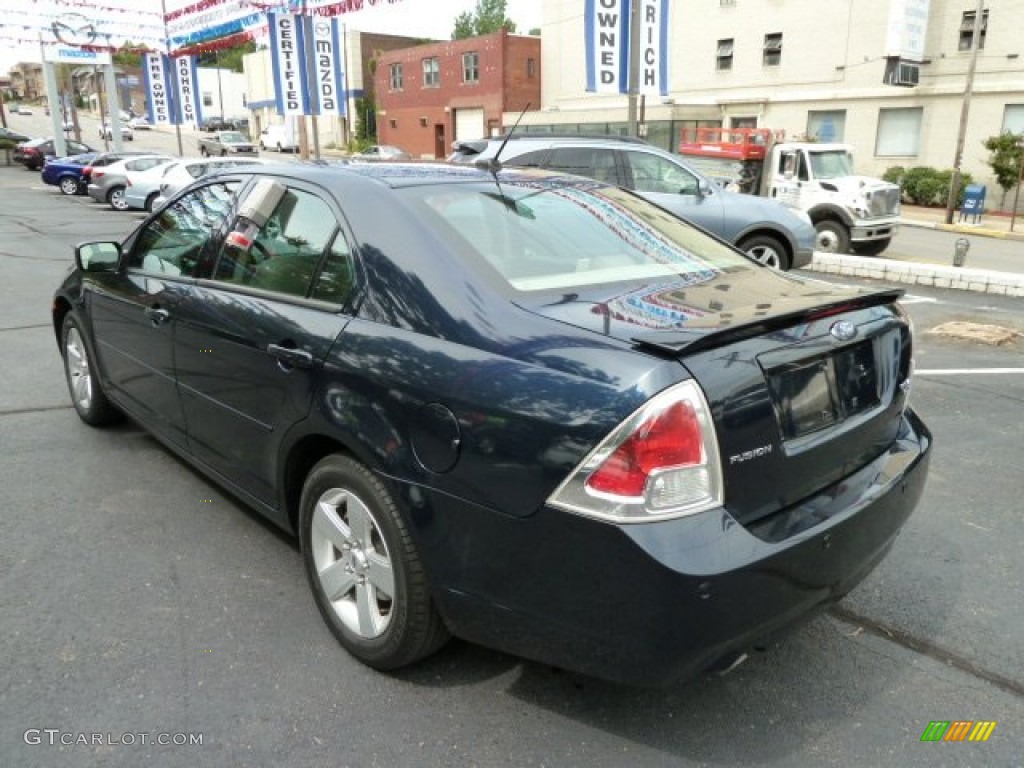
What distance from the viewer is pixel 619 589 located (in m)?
2.04

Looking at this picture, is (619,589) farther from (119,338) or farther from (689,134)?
(689,134)

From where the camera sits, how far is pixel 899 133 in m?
29.5

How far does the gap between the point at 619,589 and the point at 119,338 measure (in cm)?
334

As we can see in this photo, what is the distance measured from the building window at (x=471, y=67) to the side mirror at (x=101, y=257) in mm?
45439

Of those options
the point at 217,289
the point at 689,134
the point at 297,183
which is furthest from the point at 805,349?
the point at 689,134

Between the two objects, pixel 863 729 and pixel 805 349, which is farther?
pixel 863 729

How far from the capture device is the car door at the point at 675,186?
9852mm

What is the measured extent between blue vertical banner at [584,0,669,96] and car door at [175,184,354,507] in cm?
1401

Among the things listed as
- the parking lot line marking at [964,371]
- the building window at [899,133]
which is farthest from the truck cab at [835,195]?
the building window at [899,133]

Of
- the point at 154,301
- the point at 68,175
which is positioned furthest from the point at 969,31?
the point at 68,175

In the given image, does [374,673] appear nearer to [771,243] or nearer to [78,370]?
[78,370]

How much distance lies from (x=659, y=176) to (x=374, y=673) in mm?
8393

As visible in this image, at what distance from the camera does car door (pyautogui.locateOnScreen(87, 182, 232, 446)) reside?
369cm

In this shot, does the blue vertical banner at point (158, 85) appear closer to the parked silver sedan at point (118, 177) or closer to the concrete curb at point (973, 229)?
the parked silver sedan at point (118, 177)
